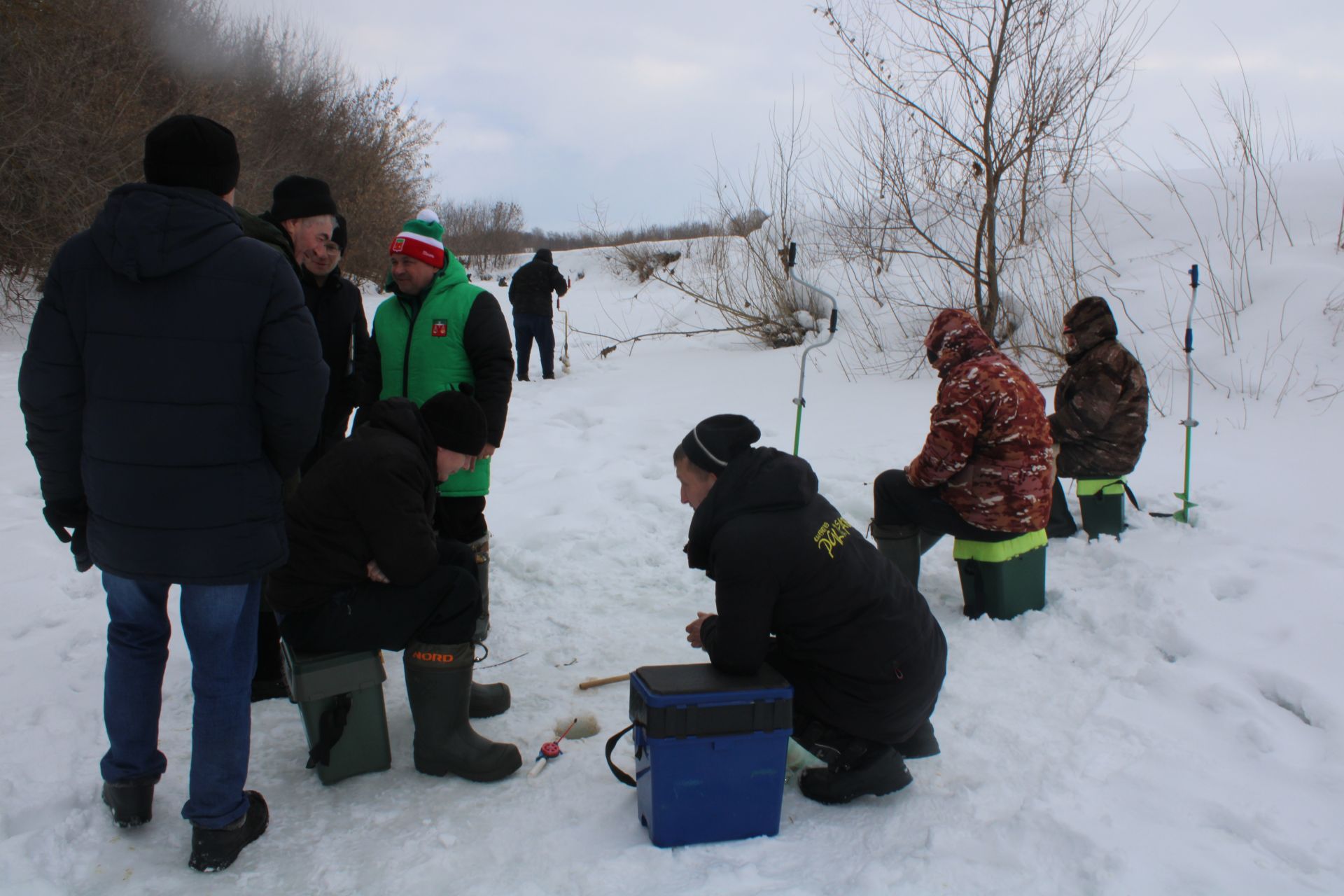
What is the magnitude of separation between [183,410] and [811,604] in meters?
1.64

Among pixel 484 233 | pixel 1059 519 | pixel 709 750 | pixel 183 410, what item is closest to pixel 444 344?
pixel 183 410

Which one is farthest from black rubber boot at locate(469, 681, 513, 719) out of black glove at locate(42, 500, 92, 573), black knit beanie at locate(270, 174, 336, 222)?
black knit beanie at locate(270, 174, 336, 222)

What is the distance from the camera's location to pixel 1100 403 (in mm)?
4633

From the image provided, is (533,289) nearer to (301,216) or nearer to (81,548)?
(301,216)

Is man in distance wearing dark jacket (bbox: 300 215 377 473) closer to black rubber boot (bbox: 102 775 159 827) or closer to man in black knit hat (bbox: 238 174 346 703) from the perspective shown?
man in black knit hat (bbox: 238 174 346 703)

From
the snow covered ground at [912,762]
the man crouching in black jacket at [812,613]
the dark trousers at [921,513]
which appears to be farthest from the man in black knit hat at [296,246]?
the dark trousers at [921,513]

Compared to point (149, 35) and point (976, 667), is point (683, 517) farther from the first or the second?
point (149, 35)

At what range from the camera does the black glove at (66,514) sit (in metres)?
2.13

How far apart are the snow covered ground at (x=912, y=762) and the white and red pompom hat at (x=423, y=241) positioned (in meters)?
1.57

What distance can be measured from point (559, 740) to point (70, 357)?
1787 millimetres

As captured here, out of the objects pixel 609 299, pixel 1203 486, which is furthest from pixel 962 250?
pixel 609 299

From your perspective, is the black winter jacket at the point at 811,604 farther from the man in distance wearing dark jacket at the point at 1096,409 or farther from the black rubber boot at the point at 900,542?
the man in distance wearing dark jacket at the point at 1096,409

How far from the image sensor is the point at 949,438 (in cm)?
370

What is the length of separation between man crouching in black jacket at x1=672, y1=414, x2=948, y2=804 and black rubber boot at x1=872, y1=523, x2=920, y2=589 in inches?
55.0
